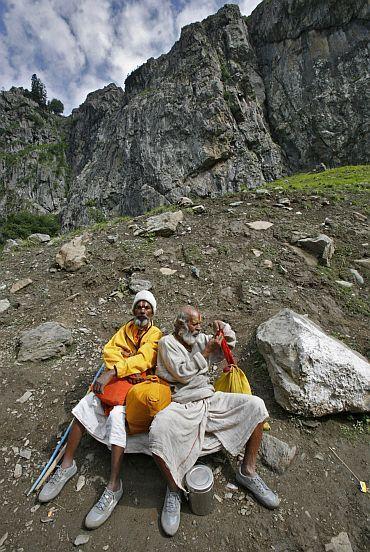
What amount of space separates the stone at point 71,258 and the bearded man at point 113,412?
3.87 metres

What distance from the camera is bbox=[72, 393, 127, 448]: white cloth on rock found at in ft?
9.29

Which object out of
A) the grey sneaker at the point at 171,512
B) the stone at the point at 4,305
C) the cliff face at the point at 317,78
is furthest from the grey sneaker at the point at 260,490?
the cliff face at the point at 317,78

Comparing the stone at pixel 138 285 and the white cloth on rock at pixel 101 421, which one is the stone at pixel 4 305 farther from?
the white cloth on rock at pixel 101 421

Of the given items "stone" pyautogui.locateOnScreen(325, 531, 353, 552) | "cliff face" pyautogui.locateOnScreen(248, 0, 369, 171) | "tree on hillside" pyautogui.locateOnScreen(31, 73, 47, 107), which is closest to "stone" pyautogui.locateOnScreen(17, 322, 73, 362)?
"stone" pyautogui.locateOnScreen(325, 531, 353, 552)

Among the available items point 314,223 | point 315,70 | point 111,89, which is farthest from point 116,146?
point 314,223

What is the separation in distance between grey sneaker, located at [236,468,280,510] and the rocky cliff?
34.0 metres

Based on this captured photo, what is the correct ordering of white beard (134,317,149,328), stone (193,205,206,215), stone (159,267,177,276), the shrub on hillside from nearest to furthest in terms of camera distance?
white beard (134,317,149,328), stone (159,267,177,276), stone (193,205,206,215), the shrub on hillside

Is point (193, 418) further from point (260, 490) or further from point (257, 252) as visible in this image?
point (257, 252)

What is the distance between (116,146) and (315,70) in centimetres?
2607

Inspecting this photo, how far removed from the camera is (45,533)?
2553mm

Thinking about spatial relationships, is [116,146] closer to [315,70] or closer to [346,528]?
[315,70]

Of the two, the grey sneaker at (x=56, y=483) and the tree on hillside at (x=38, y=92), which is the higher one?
the tree on hillside at (x=38, y=92)

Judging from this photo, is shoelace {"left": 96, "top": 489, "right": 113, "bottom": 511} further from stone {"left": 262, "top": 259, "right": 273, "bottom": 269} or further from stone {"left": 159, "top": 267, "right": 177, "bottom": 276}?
stone {"left": 262, "top": 259, "right": 273, "bottom": 269}

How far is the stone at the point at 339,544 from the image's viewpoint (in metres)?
2.42
